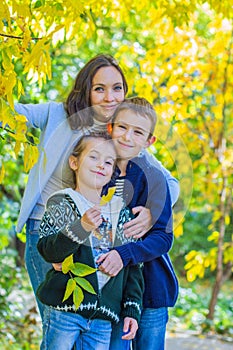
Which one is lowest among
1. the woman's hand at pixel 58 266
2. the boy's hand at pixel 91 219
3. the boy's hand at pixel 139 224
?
the woman's hand at pixel 58 266

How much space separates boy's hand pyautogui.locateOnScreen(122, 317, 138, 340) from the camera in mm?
2204

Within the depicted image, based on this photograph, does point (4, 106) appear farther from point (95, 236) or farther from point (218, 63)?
point (218, 63)

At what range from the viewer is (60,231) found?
2.07 metres

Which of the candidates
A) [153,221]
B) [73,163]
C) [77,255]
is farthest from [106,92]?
[77,255]

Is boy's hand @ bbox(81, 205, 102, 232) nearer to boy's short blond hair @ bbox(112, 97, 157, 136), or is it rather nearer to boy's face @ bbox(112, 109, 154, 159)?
boy's face @ bbox(112, 109, 154, 159)

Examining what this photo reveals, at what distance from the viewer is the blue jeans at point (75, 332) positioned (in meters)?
2.13

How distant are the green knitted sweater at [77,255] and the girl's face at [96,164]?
53 mm

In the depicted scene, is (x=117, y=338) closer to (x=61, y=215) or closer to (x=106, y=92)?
(x=61, y=215)

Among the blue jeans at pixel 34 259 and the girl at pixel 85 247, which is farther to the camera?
the blue jeans at pixel 34 259

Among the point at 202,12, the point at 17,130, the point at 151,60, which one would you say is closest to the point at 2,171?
the point at 17,130

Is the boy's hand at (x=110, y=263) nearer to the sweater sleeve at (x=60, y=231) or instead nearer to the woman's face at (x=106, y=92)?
the sweater sleeve at (x=60, y=231)

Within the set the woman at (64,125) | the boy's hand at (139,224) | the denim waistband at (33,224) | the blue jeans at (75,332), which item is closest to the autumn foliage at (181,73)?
the woman at (64,125)

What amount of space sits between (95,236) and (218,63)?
9.90 feet

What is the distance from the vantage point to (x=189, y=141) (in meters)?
5.00
